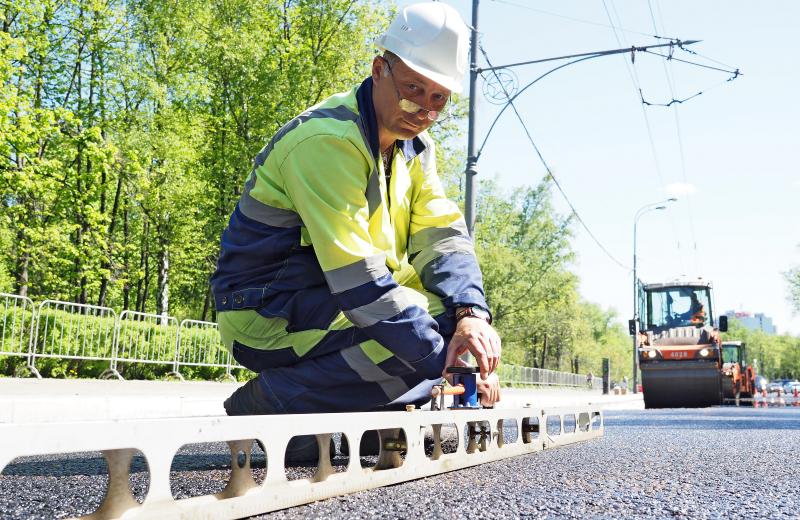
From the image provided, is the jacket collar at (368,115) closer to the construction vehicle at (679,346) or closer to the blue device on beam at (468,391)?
the blue device on beam at (468,391)

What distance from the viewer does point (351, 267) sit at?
2.80 m

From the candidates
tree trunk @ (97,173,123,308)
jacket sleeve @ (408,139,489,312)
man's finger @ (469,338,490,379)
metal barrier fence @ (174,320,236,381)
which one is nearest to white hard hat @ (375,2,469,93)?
jacket sleeve @ (408,139,489,312)

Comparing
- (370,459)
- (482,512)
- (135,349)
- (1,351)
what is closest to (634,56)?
→ (135,349)

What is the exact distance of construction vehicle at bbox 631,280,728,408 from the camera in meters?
18.8

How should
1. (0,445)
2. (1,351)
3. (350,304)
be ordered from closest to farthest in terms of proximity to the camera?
(0,445) → (350,304) → (1,351)

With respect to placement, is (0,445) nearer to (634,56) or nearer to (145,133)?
(634,56)

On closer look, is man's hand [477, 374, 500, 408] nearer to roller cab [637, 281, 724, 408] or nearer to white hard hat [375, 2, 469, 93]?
white hard hat [375, 2, 469, 93]

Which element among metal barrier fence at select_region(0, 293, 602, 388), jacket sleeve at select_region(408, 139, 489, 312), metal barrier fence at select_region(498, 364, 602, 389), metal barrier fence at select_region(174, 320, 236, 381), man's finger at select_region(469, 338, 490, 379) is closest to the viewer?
man's finger at select_region(469, 338, 490, 379)

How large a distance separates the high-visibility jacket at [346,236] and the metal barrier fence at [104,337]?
8791 mm

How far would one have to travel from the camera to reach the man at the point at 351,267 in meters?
2.85

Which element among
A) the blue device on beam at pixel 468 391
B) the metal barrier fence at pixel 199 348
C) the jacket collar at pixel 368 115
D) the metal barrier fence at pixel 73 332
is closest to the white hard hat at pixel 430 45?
the jacket collar at pixel 368 115

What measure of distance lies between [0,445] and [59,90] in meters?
27.3

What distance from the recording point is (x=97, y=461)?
345 centimetres

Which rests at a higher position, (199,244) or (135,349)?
(199,244)
